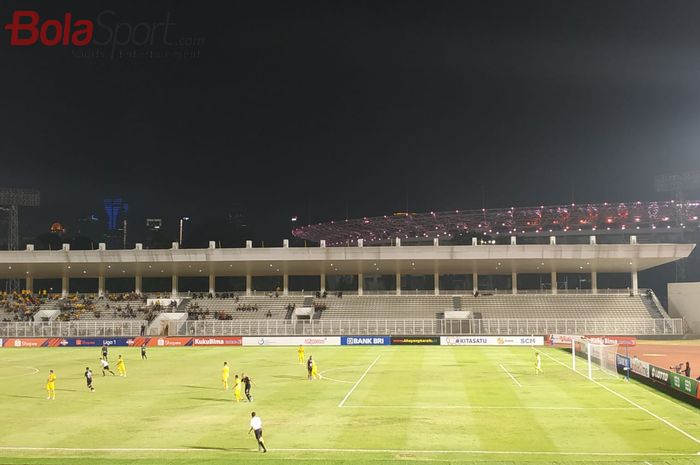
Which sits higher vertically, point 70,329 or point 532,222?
point 532,222

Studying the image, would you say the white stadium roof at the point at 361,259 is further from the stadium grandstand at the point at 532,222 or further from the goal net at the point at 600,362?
the stadium grandstand at the point at 532,222

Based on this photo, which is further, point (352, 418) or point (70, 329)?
point (70, 329)

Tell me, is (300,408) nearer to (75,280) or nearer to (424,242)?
(75,280)

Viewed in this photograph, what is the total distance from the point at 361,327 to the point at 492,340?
1512 centimetres

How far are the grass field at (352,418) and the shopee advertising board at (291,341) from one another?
2414cm

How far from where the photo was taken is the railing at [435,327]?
77.8m

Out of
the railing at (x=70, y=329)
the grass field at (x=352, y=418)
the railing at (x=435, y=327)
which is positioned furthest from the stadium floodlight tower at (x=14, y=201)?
the grass field at (x=352, y=418)

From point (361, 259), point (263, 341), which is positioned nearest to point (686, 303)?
point (361, 259)

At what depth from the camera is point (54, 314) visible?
8931cm

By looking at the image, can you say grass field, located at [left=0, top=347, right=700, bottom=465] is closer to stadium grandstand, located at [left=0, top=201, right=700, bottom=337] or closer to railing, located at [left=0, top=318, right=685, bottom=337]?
railing, located at [left=0, top=318, right=685, bottom=337]

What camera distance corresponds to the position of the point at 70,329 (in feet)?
263

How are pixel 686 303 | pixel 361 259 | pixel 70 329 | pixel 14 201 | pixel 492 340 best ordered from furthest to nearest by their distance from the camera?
pixel 14 201 < pixel 361 259 < pixel 686 303 < pixel 70 329 < pixel 492 340

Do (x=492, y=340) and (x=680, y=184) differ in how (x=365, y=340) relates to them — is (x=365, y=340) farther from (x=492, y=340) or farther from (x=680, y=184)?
(x=680, y=184)

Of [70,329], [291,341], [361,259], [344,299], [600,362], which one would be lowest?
[291,341]
